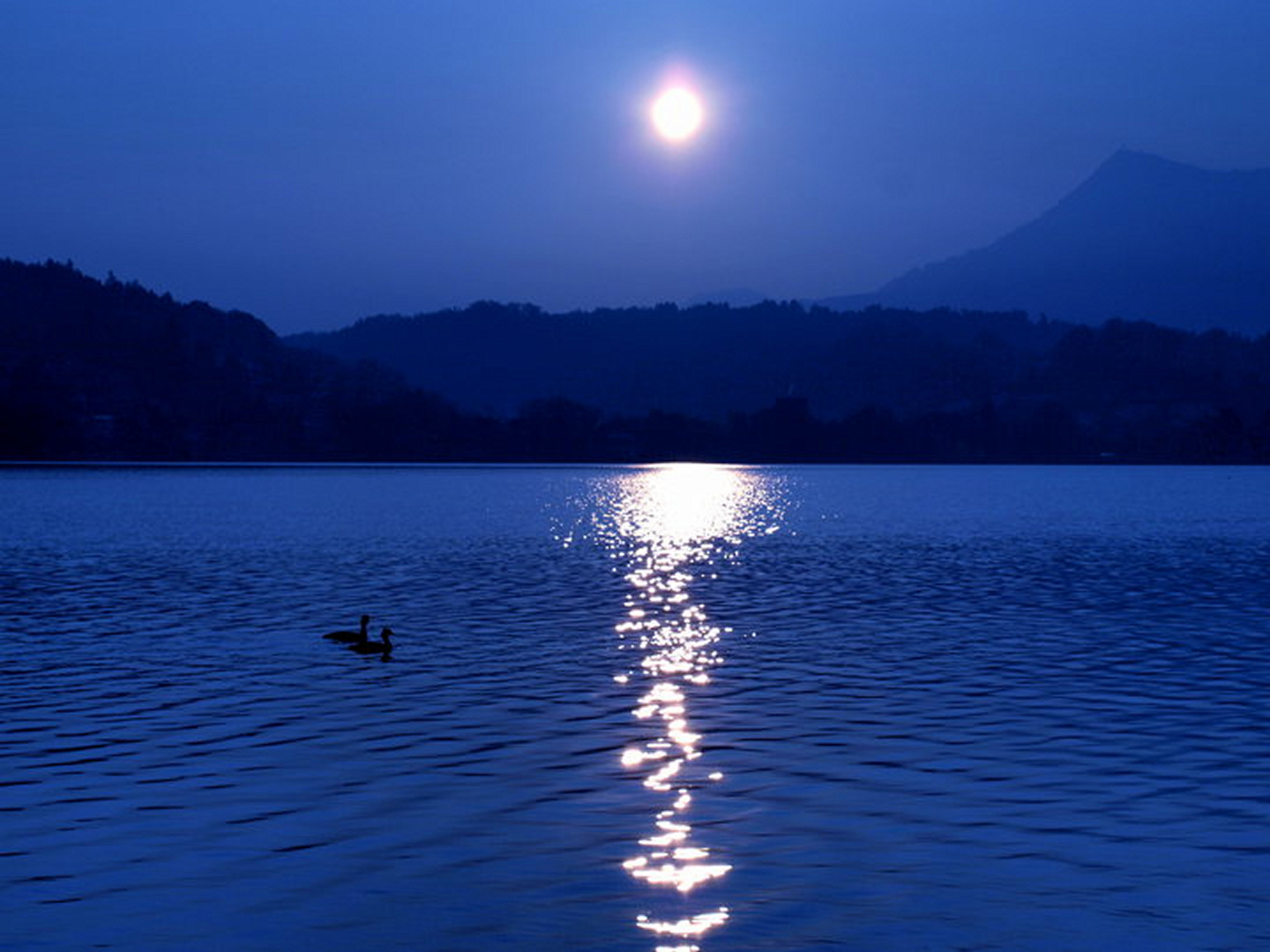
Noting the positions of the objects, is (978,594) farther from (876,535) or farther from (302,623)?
(876,535)

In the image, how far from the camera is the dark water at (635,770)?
2155cm

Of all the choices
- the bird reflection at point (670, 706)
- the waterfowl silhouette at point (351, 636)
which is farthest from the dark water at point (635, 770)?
the waterfowl silhouette at point (351, 636)

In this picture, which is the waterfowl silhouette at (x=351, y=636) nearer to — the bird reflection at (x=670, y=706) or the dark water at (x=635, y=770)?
the dark water at (x=635, y=770)

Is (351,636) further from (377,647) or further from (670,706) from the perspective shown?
(670,706)

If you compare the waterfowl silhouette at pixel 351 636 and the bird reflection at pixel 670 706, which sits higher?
the waterfowl silhouette at pixel 351 636

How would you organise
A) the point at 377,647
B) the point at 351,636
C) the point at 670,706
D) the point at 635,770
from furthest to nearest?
the point at 351,636
the point at 377,647
the point at 670,706
the point at 635,770

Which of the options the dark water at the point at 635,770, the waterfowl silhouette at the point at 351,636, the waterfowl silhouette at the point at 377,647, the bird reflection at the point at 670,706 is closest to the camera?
the dark water at the point at 635,770

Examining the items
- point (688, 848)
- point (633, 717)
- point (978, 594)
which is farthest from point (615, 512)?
point (688, 848)

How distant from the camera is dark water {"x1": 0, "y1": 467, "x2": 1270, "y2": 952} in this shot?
21.5 m

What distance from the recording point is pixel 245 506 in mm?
175000

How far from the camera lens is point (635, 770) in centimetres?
3089

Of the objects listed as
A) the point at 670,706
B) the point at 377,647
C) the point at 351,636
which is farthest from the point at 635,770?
the point at 351,636

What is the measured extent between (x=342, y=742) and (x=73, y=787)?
6.63m

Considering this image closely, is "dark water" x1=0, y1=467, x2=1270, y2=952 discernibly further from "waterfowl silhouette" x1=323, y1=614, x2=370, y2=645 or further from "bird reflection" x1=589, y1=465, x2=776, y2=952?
"waterfowl silhouette" x1=323, y1=614, x2=370, y2=645
